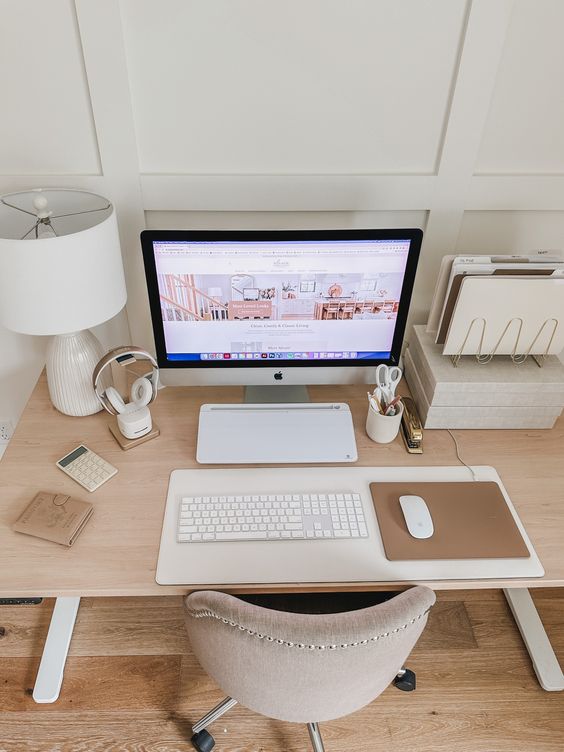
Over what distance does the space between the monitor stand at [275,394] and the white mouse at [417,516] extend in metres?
0.41

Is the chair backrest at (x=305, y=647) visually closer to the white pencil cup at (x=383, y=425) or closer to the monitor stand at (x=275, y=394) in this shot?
the white pencil cup at (x=383, y=425)

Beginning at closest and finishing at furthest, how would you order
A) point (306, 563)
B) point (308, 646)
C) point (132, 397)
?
point (308, 646)
point (306, 563)
point (132, 397)

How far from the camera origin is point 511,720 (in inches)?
→ 60.8

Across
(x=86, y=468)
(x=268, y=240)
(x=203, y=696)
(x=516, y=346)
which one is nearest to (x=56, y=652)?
(x=203, y=696)

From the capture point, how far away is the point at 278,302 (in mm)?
1316

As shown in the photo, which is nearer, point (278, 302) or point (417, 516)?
point (417, 516)

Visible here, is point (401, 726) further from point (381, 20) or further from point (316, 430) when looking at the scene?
point (381, 20)

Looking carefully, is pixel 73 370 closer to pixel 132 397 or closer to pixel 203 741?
pixel 132 397

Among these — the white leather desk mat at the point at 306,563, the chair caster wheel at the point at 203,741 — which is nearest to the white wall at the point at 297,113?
the white leather desk mat at the point at 306,563

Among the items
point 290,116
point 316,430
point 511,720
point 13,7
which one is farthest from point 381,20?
point 511,720

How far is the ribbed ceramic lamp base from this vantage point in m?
1.38

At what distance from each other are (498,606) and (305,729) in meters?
0.72

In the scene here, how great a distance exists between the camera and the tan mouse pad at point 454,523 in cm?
116

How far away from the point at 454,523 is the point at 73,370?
0.97 meters
